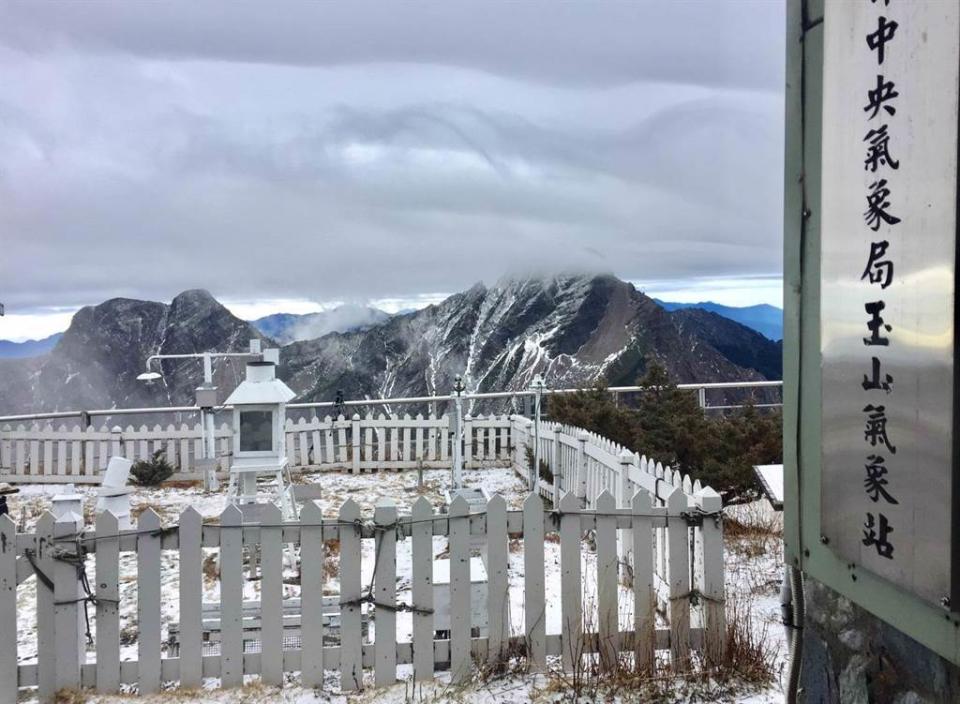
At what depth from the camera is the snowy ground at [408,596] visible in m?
3.79

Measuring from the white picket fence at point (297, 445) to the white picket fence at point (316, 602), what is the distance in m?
6.96

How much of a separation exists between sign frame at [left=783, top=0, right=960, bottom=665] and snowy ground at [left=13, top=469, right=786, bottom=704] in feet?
6.00

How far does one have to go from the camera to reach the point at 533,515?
410 centimetres

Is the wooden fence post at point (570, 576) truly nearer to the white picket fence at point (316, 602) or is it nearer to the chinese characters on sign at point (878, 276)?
the white picket fence at point (316, 602)

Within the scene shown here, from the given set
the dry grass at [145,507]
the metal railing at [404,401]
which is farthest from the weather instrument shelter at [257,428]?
the metal railing at [404,401]

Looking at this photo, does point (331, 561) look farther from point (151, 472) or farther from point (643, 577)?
point (151, 472)

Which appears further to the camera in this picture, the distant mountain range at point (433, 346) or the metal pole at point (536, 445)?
the distant mountain range at point (433, 346)

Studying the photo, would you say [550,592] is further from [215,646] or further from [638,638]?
[215,646]

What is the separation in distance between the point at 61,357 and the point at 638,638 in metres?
19.4

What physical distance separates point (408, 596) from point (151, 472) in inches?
249

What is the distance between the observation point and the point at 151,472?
33.7 ft

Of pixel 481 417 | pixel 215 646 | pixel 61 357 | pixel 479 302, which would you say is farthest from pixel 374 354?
pixel 215 646

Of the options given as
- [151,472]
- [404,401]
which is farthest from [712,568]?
[151,472]

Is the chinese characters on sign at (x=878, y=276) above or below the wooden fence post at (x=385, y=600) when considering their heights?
above
